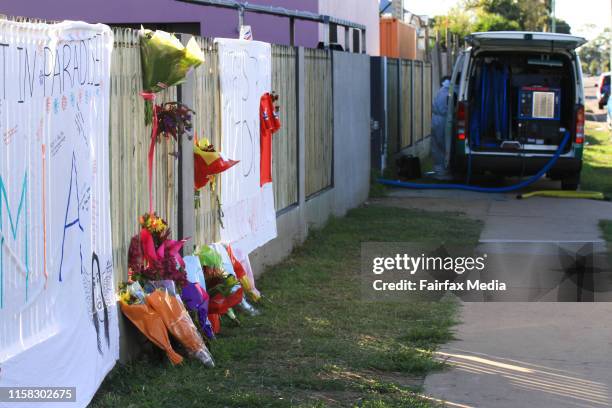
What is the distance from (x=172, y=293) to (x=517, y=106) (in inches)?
436

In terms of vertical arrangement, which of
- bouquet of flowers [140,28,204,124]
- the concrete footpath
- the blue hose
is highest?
bouquet of flowers [140,28,204,124]

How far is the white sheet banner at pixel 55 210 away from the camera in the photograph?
461cm

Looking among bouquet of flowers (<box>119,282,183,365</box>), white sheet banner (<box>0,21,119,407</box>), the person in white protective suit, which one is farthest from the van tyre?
white sheet banner (<box>0,21,119,407</box>)

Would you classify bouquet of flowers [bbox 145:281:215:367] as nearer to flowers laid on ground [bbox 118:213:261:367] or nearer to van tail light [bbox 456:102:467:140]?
flowers laid on ground [bbox 118:213:261:367]

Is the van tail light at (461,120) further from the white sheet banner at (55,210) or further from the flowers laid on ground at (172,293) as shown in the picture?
the white sheet banner at (55,210)

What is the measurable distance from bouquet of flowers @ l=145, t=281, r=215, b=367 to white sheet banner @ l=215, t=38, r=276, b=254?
1.95m

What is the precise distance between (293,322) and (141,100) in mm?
2052

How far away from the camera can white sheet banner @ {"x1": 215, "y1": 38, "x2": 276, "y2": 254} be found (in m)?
8.35

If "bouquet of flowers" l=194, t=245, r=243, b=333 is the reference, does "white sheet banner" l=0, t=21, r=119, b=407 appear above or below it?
above

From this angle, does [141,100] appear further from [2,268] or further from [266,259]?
[266,259]

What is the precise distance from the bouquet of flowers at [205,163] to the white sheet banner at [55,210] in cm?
175

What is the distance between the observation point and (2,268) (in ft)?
14.9

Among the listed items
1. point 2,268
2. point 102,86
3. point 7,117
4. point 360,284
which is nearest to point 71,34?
point 102,86

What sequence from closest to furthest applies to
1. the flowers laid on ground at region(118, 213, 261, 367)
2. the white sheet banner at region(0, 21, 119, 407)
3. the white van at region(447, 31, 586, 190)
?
1. the white sheet banner at region(0, 21, 119, 407)
2. the flowers laid on ground at region(118, 213, 261, 367)
3. the white van at region(447, 31, 586, 190)
